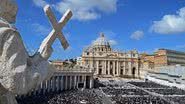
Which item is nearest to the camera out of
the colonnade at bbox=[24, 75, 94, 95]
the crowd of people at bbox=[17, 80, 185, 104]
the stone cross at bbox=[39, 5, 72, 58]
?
the stone cross at bbox=[39, 5, 72, 58]

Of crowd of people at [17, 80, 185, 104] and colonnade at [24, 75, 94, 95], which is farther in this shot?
colonnade at [24, 75, 94, 95]

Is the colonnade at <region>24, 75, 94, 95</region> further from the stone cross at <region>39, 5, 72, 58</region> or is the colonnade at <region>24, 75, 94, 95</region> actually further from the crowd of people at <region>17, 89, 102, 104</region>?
the stone cross at <region>39, 5, 72, 58</region>

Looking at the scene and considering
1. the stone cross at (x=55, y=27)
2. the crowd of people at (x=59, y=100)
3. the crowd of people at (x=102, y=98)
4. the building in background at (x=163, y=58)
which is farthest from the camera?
the building in background at (x=163, y=58)

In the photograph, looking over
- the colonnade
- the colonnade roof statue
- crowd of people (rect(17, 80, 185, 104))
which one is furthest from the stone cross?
the colonnade

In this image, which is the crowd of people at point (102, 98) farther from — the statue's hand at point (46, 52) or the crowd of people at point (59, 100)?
the statue's hand at point (46, 52)

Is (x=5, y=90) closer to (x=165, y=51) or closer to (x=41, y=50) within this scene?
(x=41, y=50)

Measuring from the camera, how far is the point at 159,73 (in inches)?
3844

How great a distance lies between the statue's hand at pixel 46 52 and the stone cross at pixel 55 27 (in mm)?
74

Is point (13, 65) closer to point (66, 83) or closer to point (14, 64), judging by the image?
point (14, 64)

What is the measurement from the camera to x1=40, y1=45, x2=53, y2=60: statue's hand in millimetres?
5983

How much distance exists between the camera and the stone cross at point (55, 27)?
630cm

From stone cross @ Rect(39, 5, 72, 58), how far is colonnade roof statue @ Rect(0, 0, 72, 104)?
430 mm

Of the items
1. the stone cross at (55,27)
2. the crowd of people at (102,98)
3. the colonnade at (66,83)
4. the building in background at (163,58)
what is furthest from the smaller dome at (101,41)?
the stone cross at (55,27)

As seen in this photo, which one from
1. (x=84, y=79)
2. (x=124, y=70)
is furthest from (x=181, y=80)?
(x=124, y=70)
